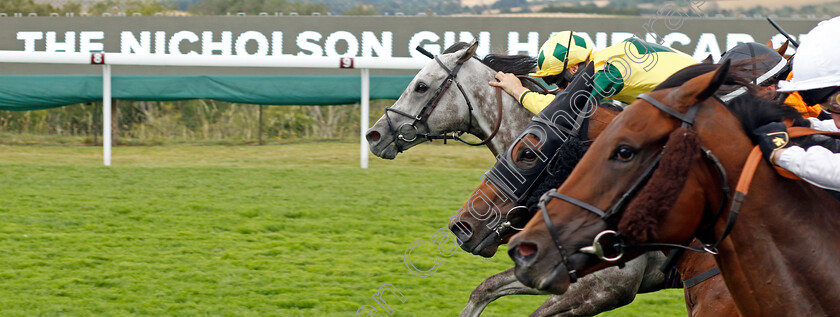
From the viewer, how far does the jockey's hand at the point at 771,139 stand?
1799 mm

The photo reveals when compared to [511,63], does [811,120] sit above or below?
below

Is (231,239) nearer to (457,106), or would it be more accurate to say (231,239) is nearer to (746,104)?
(457,106)

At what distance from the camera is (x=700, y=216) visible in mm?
1805

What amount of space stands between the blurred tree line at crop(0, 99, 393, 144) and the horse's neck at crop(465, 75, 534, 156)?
26.8 feet

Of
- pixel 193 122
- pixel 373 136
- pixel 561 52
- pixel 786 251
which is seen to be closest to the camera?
pixel 786 251

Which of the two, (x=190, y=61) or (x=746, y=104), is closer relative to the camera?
(x=746, y=104)

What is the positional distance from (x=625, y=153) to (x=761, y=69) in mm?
780

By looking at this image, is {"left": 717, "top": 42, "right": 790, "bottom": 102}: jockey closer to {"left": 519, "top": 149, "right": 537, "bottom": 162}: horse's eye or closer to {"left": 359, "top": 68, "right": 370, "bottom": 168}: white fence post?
{"left": 519, "top": 149, "right": 537, "bottom": 162}: horse's eye

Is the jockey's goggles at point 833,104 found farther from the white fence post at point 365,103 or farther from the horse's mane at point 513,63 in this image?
the white fence post at point 365,103

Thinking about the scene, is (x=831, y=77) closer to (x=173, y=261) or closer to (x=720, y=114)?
(x=720, y=114)

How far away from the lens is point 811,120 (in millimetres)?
2078

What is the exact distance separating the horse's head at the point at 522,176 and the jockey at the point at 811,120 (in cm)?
81

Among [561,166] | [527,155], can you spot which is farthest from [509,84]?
[561,166]

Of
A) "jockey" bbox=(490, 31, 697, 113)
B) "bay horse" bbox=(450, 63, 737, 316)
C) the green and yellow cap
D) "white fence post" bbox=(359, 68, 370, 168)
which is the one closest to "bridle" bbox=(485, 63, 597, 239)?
"bay horse" bbox=(450, 63, 737, 316)
